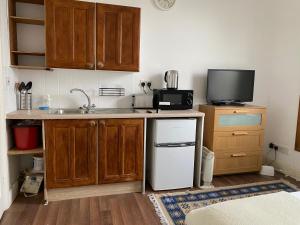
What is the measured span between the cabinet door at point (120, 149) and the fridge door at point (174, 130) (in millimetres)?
185

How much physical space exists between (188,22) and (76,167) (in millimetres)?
2282

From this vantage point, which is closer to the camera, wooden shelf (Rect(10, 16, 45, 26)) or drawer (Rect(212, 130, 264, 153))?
wooden shelf (Rect(10, 16, 45, 26))

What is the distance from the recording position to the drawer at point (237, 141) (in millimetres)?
3021

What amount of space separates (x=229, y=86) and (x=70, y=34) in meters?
2.10

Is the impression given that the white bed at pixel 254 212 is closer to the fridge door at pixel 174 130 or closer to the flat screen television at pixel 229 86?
the fridge door at pixel 174 130

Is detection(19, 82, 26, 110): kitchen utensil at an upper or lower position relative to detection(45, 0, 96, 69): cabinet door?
lower

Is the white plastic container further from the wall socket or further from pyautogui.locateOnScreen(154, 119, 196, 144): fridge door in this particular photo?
the wall socket

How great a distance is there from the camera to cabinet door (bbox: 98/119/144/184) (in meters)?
2.47

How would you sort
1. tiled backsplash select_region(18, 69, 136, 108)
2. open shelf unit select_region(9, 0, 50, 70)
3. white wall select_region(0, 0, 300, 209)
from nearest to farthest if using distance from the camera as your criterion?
open shelf unit select_region(9, 0, 50, 70)
tiled backsplash select_region(18, 69, 136, 108)
white wall select_region(0, 0, 300, 209)

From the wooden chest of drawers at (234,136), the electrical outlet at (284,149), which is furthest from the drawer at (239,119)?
the electrical outlet at (284,149)

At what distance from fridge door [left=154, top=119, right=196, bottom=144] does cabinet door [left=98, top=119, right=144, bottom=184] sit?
18 centimetres

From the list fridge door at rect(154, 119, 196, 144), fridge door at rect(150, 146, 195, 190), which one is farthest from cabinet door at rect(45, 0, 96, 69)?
fridge door at rect(150, 146, 195, 190)

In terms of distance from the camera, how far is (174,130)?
262 cm

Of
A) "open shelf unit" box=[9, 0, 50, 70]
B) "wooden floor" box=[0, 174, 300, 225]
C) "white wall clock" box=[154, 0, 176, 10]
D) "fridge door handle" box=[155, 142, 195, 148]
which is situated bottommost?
"wooden floor" box=[0, 174, 300, 225]
